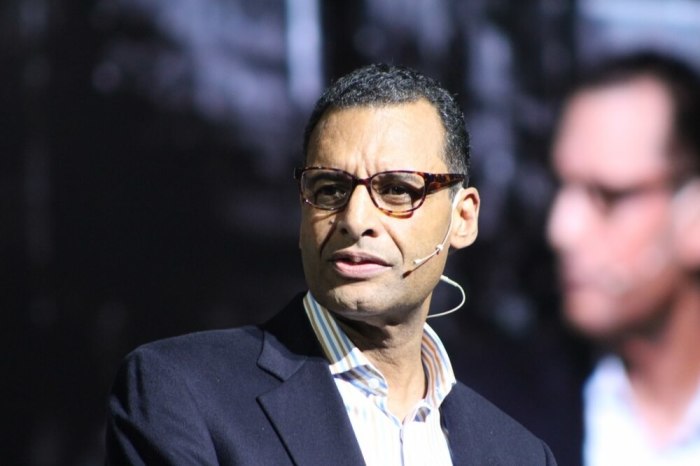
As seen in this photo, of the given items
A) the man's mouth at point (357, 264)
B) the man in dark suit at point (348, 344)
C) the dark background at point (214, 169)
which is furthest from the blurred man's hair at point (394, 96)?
the dark background at point (214, 169)

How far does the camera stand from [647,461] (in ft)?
15.2

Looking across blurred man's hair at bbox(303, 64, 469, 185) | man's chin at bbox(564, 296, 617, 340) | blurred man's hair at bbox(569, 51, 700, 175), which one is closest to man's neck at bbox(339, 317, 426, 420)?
blurred man's hair at bbox(303, 64, 469, 185)

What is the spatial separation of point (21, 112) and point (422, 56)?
1.57 metres

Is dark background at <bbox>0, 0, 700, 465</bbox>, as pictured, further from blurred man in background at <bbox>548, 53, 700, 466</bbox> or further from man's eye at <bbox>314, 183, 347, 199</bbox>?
man's eye at <bbox>314, 183, 347, 199</bbox>

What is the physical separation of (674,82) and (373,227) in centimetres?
290

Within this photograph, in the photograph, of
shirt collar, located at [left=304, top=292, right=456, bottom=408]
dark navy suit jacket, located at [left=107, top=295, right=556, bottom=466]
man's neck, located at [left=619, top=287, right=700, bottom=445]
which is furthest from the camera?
man's neck, located at [left=619, top=287, right=700, bottom=445]

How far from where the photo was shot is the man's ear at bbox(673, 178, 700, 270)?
470 cm

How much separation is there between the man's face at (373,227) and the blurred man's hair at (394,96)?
22mm

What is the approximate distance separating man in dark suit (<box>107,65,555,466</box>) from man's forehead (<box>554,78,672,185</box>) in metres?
2.32

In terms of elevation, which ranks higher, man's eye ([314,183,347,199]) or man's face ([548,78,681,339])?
man's eye ([314,183,347,199])

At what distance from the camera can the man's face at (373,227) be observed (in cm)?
224

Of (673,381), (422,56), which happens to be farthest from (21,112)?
(673,381)

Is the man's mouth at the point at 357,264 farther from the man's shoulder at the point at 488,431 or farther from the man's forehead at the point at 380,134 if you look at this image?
the man's shoulder at the point at 488,431

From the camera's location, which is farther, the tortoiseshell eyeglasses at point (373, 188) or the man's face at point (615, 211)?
the man's face at point (615, 211)
